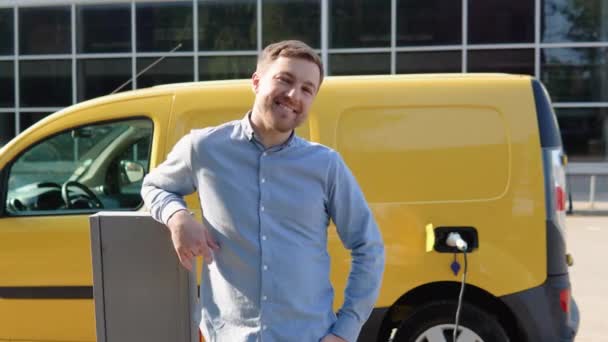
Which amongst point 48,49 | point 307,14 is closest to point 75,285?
point 307,14

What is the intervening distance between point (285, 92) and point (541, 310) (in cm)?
251

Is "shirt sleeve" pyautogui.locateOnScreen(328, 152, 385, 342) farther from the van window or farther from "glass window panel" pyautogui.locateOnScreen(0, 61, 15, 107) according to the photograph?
"glass window panel" pyautogui.locateOnScreen(0, 61, 15, 107)

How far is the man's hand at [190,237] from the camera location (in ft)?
6.61

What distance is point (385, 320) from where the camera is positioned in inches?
164

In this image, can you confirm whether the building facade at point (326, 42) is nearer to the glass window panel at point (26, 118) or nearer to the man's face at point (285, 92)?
the glass window panel at point (26, 118)

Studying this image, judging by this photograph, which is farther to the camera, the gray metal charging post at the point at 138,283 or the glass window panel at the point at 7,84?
the glass window panel at the point at 7,84

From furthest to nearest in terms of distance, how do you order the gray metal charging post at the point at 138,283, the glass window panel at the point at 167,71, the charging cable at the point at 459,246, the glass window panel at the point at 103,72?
the glass window panel at the point at 103,72, the glass window panel at the point at 167,71, the charging cable at the point at 459,246, the gray metal charging post at the point at 138,283

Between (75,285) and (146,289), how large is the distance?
6.42ft

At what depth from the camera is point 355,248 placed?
2098 millimetres

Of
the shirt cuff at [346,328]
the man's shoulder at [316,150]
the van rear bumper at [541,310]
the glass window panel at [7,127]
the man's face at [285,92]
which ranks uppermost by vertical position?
the man's face at [285,92]

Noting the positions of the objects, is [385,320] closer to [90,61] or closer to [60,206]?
[60,206]

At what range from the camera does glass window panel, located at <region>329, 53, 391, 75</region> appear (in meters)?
18.3

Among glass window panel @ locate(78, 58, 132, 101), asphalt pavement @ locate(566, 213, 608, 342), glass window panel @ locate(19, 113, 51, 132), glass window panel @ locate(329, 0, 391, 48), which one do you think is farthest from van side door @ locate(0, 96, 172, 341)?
glass window panel @ locate(19, 113, 51, 132)

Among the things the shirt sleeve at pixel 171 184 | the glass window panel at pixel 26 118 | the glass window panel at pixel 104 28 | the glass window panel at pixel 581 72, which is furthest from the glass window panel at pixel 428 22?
the shirt sleeve at pixel 171 184
